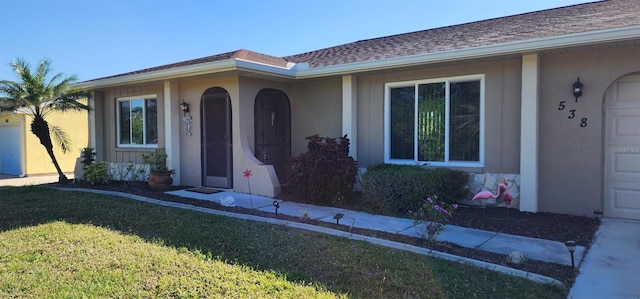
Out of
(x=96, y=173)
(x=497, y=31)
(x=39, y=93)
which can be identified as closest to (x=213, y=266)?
(x=497, y=31)

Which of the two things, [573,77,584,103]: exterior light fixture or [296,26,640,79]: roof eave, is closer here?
[296,26,640,79]: roof eave

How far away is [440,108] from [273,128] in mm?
4267

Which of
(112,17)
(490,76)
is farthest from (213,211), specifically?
(112,17)

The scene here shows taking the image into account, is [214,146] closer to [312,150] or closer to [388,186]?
[312,150]

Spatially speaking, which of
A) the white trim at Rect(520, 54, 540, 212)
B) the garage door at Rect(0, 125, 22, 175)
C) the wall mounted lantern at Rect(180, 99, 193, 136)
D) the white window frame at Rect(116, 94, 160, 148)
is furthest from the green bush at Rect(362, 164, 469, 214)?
the garage door at Rect(0, 125, 22, 175)

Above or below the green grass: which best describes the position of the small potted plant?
above

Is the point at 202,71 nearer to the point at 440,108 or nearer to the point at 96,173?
the point at 96,173

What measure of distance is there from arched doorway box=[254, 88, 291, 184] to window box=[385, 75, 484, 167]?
2.90 meters

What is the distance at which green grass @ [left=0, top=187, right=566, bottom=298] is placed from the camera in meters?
3.52

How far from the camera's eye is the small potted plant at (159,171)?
9.19 metres

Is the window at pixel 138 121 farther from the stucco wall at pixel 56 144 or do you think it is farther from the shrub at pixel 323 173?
the shrub at pixel 323 173

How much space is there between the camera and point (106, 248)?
467 centimetres

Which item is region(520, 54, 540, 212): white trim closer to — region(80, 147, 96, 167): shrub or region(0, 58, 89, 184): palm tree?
region(80, 147, 96, 167): shrub

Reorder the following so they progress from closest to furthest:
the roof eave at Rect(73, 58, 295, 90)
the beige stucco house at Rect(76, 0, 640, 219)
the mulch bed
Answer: the mulch bed
the beige stucco house at Rect(76, 0, 640, 219)
the roof eave at Rect(73, 58, 295, 90)
